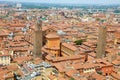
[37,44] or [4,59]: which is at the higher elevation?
[37,44]

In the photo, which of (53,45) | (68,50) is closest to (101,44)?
(68,50)

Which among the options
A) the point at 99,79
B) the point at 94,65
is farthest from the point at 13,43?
the point at 99,79

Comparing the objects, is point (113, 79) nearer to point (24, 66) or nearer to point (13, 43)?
point (24, 66)

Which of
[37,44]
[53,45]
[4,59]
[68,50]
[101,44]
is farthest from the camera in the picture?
[53,45]

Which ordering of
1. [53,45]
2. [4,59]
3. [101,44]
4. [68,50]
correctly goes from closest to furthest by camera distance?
[4,59], [101,44], [68,50], [53,45]

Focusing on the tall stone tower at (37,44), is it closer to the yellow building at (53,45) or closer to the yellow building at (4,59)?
the yellow building at (4,59)

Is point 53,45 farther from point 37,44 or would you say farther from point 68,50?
point 37,44

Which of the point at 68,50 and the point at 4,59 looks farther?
the point at 68,50

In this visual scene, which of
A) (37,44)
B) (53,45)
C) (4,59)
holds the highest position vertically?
(37,44)
